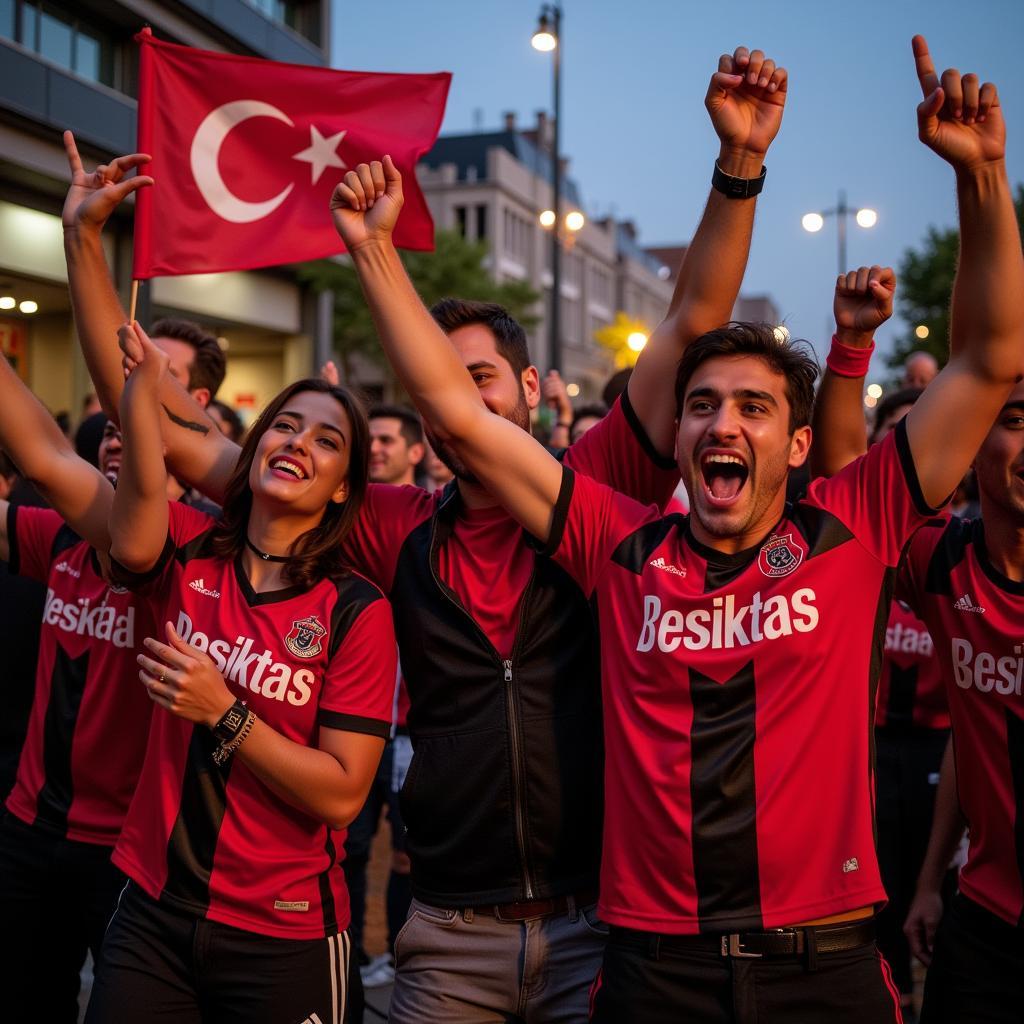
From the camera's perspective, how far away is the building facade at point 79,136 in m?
17.7

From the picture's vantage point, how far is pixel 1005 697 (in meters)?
3.10

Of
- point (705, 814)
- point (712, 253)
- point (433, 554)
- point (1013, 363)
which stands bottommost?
point (705, 814)

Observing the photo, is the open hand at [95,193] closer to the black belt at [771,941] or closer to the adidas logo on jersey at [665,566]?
the adidas logo on jersey at [665,566]

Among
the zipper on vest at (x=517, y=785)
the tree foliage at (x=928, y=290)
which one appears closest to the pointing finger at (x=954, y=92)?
the zipper on vest at (x=517, y=785)

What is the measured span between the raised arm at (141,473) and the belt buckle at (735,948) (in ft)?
5.94

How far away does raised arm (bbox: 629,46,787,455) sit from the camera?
9.38ft

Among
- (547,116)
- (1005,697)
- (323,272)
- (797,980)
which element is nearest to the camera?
(797,980)

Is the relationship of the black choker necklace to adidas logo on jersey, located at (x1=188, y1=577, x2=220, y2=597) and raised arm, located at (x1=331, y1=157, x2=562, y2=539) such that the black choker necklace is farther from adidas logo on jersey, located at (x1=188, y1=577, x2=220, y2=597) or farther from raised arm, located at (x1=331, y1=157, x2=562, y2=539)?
raised arm, located at (x1=331, y1=157, x2=562, y2=539)

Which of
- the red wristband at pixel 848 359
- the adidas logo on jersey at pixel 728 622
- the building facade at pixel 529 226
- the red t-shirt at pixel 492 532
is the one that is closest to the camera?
the adidas logo on jersey at pixel 728 622

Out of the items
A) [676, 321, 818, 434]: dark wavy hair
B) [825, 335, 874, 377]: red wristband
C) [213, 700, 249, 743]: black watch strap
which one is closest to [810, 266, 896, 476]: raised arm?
[825, 335, 874, 377]: red wristband

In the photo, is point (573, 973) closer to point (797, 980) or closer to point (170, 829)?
point (797, 980)

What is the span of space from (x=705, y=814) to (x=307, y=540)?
142 centimetres

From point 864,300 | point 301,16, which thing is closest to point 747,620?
point 864,300

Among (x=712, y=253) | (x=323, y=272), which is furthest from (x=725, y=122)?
(x=323, y=272)
